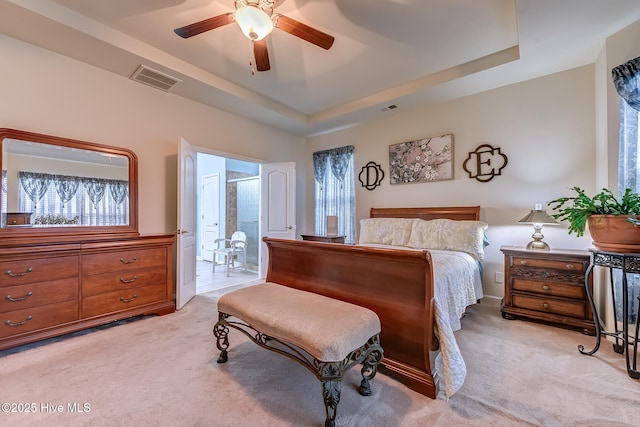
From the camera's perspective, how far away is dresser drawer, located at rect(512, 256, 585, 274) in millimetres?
2594

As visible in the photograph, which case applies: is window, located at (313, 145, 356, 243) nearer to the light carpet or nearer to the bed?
the bed

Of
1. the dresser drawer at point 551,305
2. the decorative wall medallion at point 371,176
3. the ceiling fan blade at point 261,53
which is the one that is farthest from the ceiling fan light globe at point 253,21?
the dresser drawer at point 551,305

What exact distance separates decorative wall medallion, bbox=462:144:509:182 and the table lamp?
2.16 ft

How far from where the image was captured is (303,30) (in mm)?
2113

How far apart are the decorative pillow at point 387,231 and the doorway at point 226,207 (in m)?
2.44

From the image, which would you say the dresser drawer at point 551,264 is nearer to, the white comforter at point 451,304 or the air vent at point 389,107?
the white comforter at point 451,304

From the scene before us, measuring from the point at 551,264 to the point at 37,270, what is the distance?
185 inches

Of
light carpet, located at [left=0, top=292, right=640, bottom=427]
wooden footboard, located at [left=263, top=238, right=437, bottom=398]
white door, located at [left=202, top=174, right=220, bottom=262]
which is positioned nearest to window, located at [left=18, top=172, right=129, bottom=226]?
light carpet, located at [left=0, top=292, right=640, bottom=427]

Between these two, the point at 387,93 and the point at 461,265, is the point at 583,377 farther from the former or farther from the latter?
the point at 387,93

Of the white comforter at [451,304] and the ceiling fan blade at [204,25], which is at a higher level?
the ceiling fan blade at [204,25]

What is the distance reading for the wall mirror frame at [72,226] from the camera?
7.97 feet

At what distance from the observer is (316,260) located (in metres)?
2.34

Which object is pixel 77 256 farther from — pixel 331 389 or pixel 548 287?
pixel 548 287

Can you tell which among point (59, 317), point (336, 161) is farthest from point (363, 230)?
point (59, 317)
